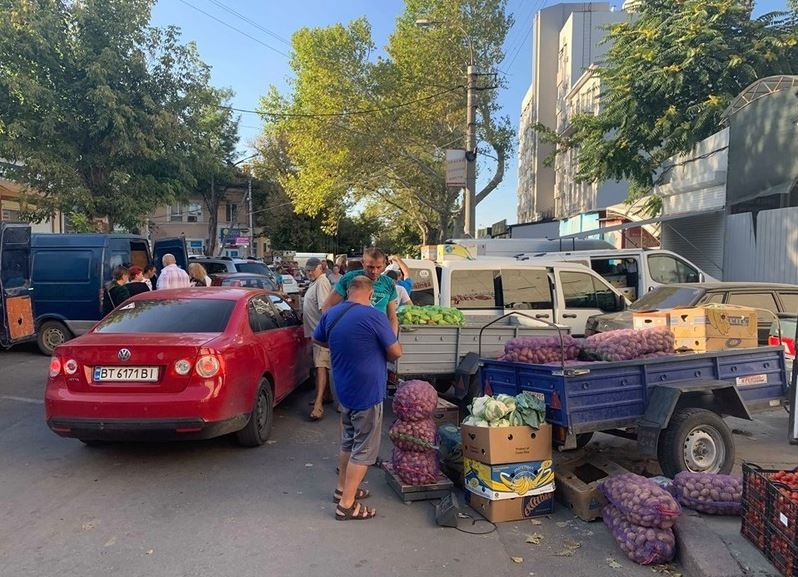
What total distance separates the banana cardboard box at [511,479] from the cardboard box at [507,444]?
42 mm

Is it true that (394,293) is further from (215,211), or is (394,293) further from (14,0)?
(215,211)

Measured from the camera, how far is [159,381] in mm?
5141

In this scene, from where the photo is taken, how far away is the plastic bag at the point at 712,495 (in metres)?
4.09

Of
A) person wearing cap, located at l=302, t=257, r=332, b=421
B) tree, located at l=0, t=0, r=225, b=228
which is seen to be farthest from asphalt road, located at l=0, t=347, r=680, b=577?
tree, located at l=0, t=0, r=225, b=228

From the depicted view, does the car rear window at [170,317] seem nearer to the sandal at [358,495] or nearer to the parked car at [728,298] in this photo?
the sandal at [358,495]

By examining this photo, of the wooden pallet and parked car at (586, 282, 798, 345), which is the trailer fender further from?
parked car at (586, 282, 798, 345)

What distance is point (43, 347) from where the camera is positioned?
11.0 meters

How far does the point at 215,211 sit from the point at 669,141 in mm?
35324

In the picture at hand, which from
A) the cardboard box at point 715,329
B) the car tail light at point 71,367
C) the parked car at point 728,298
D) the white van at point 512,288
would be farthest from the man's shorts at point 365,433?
the parked car at point 728,298

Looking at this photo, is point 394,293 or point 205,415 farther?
point 394,293

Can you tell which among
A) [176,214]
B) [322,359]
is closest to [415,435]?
[322,359]

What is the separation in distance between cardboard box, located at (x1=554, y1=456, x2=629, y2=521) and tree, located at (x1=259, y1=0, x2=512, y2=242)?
2551 cm

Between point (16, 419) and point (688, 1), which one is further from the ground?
point (688, 1)

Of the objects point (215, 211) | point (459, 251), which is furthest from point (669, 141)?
point (215, 211)
